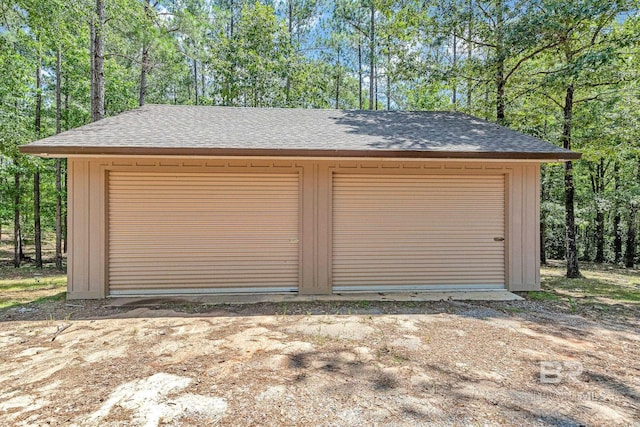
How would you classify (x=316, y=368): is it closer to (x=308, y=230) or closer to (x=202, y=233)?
(x=308, y=230)

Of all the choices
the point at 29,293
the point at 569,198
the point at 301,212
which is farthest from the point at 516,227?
the point at 29,293

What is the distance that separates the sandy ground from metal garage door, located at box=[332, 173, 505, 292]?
1128 millimetres

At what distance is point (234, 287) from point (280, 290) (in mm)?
726

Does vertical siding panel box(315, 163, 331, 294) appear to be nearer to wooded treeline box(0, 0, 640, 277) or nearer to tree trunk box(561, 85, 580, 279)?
wooded treeline box(0, 0, 640, 277)

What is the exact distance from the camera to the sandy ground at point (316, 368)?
2.14 metres

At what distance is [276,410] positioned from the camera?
85.5 inches

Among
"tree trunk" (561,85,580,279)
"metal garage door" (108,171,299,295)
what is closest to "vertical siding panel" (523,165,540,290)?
"tree trunk" (561,85,580,279)

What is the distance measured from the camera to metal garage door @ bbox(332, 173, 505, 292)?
214 inches

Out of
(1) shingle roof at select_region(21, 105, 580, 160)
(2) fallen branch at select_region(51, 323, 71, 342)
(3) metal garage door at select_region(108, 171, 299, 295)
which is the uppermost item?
(1) shingle roof at select_region(21, 105, 580, 160)

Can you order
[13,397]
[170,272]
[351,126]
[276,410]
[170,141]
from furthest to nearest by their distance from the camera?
[351,126] → [170,272] → [170,141] → [13,397] → [276,410]

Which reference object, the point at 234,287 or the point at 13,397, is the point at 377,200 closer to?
the point at 234,287

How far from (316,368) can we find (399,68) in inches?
342

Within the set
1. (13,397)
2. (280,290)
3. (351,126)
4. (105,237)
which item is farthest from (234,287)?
(351,126)

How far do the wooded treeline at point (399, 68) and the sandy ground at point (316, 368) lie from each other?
17.9ft
